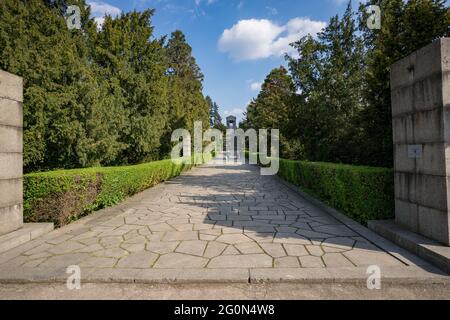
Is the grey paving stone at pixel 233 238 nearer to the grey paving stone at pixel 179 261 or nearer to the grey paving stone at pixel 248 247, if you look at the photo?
the grey paving stone at pixel 248 247

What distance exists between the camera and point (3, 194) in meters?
4.48

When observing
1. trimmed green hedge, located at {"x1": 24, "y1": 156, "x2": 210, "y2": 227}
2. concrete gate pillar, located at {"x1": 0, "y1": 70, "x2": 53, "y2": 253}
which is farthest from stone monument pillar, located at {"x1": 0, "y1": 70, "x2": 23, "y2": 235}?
trimmed green hedge, located at {"x1": 24, "y1": 156, "x2": 210, "y2": 227}

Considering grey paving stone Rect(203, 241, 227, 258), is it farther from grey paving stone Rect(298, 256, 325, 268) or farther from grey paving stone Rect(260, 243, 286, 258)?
grey paving stone Rect(298, 256, 325, 268)

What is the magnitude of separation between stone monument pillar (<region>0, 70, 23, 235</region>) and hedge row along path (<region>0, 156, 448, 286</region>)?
0.72m

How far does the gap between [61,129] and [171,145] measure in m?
8.84

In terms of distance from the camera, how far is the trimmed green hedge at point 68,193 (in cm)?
521

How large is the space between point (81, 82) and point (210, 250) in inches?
297

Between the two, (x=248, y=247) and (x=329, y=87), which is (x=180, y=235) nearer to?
(x=248, y=247)

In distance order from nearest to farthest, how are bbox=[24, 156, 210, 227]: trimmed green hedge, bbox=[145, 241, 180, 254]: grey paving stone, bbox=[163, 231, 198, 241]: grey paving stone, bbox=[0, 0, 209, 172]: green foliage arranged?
1. bbox=[145, 241, 180, 254]: grey paving stone
2. bbox=[163, 231, 198, 241]: grey paving stone
3. bbox=[24, 156, 210, 227]: trimmed green hedge
4. bbox=[0, 0, 209, 172]: green foliage

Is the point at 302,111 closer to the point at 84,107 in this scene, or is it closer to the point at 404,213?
the point at 404,213

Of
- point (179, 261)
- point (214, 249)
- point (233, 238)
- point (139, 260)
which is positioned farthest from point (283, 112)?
point (139, 260)

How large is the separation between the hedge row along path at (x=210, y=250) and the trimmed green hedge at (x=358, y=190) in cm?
50

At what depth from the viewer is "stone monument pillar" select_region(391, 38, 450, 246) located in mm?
3490

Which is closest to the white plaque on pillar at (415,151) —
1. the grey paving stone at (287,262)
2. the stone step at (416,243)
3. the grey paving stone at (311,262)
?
the stone step at (416,243)
